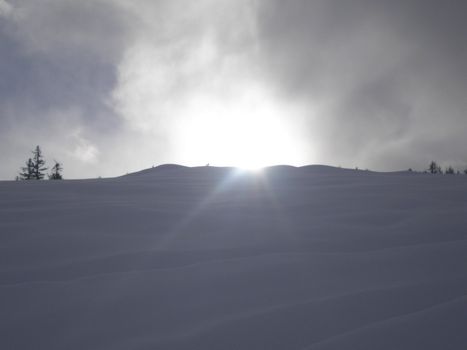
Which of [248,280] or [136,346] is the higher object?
[248,280]

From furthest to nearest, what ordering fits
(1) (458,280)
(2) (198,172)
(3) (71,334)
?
(2) (198,172), (1) (458,280), (3) (71,334)

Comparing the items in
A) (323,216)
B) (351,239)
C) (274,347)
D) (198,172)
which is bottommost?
(274,347)

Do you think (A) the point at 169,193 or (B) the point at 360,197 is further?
(A) the point at 169,193

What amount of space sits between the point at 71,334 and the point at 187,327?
0.51 m

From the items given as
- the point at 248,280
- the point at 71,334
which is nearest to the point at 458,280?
the point at 248,280

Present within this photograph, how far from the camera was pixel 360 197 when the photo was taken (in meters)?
3.77

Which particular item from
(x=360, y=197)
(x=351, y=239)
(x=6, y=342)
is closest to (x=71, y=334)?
(x=6, y=342)

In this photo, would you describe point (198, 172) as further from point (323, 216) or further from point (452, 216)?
point (452, 216)

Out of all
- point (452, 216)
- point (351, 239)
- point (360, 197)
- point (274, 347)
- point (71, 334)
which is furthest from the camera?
point (360, 197)

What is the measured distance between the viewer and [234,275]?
188cm

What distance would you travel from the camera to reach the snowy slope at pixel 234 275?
1379mm

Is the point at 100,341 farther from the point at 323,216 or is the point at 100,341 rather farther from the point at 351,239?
the point at 323,216

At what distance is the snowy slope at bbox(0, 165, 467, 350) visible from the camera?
1379mm

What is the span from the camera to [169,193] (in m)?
4.31
